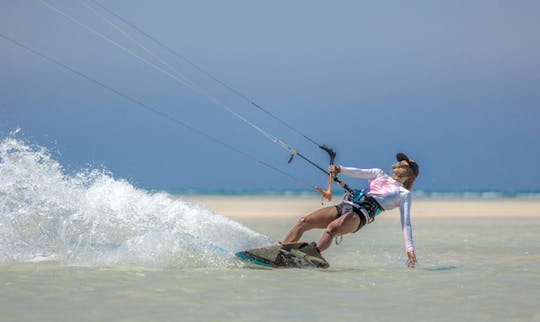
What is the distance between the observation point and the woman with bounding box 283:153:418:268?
34.6ft

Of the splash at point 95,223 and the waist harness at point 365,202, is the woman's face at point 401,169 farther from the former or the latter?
the splash at point 95,223

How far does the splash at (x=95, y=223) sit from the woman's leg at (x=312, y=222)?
0.60 metres

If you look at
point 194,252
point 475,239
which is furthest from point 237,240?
point 475,239

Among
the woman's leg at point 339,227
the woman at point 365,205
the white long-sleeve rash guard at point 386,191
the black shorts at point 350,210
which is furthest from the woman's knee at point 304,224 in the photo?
the white long-sleeve rash guard at point 386,191

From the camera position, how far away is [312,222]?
35.0 feet

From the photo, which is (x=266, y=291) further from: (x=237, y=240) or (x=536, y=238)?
(x=536, y=238)

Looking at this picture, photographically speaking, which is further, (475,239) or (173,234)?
(475,239)

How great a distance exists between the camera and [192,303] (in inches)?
299

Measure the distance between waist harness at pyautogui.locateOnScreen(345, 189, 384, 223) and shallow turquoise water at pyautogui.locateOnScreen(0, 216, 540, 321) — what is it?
752mm

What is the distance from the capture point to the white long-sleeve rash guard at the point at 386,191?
34.4 ft

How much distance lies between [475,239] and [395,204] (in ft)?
22.2

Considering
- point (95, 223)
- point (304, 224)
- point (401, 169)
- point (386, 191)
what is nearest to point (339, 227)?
point (304, 224)

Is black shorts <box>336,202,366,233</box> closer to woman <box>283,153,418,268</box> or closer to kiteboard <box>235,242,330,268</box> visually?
woman <box>283,153,418,268</box>

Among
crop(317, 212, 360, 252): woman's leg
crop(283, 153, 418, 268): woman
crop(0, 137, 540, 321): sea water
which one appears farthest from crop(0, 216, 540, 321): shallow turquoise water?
crop(283, 153, 418, 268): woman
